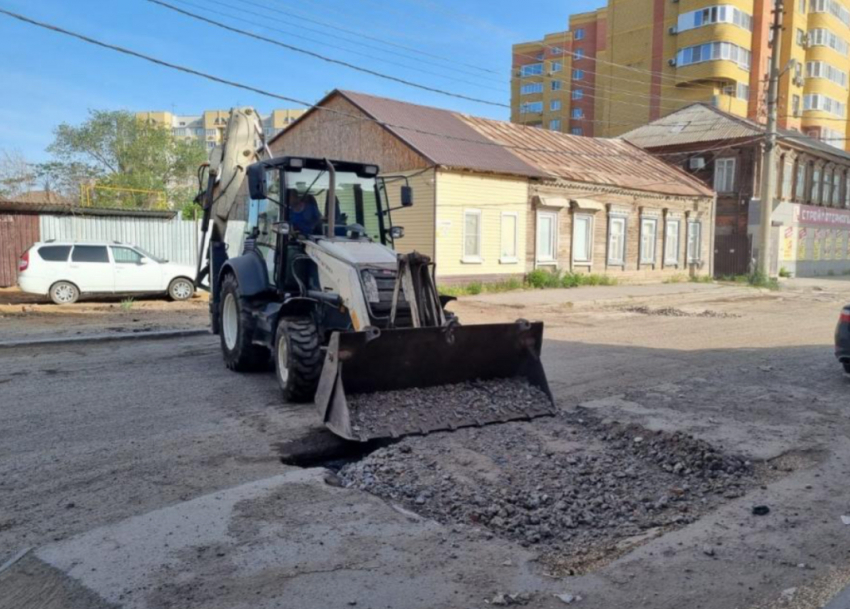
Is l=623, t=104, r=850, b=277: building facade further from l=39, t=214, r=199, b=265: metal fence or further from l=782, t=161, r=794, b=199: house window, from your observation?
l=39, t=214, r=199, b=265: metal fence

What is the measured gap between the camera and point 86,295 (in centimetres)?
1780

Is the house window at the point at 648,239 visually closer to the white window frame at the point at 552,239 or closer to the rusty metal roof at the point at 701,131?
the white window frame at the point at 552,239

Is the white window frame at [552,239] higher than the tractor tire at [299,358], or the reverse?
the white window frame at [552,239]

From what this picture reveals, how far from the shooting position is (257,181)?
805 centimetres

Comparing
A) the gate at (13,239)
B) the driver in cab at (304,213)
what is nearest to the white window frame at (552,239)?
the gate at (13,239)

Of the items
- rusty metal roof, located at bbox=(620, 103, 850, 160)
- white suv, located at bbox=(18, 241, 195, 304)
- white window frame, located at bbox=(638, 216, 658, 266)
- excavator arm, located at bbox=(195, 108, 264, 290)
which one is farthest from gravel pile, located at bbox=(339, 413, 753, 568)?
rusty metal roof, located at bbox=(620, 103, 850, 160)

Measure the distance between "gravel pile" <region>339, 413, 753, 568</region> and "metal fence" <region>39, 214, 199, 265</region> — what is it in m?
18.4

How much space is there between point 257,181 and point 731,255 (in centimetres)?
3312

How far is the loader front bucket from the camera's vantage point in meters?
6.25

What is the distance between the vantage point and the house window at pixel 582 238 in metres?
26.6

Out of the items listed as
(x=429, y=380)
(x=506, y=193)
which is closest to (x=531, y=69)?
(x=506, y=193)

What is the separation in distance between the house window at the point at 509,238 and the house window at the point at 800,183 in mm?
22880

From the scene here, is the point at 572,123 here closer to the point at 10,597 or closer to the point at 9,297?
the point at 9,297

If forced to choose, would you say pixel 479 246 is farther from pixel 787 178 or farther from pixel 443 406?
pixel 787 178
